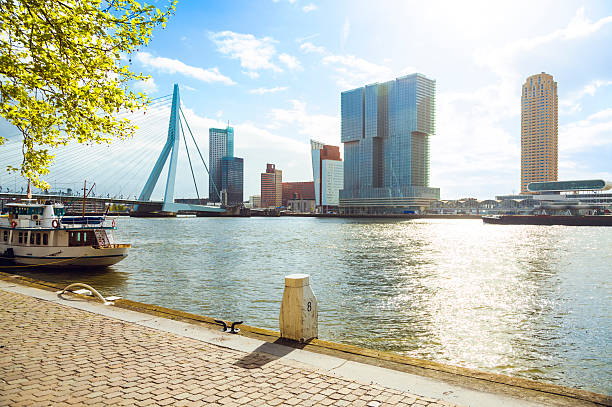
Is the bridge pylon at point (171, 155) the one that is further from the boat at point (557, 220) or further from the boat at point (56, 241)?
the boat at point (557, 220)

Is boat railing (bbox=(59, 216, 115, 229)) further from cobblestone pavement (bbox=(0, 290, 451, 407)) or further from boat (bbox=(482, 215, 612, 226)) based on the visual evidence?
boat (bbox=(482, 215, 612, 226))

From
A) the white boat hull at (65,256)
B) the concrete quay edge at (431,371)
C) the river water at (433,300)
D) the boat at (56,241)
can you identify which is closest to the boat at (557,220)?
the river water at (433,300)

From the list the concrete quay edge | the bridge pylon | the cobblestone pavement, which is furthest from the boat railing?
the bridge pylon

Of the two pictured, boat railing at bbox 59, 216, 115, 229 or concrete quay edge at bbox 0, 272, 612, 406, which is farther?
boat railing at bbox 59, 216, 115, 229

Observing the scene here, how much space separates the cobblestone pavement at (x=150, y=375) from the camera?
610cm

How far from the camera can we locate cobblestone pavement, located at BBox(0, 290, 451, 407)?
610 centimetres

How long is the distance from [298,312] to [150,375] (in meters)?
3.17

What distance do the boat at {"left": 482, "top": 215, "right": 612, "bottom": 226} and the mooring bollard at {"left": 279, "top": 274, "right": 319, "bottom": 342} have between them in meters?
158

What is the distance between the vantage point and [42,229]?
30469mm

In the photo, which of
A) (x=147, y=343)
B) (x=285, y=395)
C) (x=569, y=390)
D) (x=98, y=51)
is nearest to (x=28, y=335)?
(x=147, y=343)

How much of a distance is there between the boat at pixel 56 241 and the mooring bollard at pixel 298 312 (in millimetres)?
25705

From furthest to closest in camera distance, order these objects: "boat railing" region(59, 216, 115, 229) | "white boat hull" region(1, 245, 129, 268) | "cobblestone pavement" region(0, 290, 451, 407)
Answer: "boat railing" region(59, 216, 115, 229) < "white boat hull" region(1, 245, 129, 268) < "cobblestone pavement" region(0, 290, 451, 407)

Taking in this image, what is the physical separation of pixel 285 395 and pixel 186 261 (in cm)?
3480

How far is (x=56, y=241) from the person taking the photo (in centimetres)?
3053
